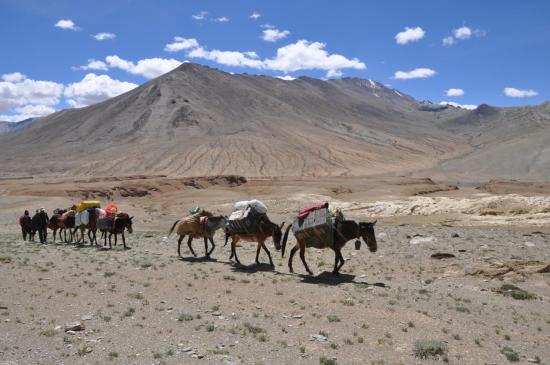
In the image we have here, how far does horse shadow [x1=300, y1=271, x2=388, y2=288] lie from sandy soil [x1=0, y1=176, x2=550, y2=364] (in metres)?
0.03

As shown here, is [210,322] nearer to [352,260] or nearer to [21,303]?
[21,303]

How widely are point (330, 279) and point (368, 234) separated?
68.1 inches

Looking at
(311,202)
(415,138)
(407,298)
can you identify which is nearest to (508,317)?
(407,298)

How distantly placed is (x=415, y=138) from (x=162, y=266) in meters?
191

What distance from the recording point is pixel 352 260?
63.3 feet

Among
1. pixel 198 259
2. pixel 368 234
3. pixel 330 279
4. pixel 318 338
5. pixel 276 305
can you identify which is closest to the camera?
pixel 318 338

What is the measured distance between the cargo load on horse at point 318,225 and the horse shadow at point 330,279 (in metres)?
0.94

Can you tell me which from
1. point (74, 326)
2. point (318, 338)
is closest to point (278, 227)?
point (318, 338)

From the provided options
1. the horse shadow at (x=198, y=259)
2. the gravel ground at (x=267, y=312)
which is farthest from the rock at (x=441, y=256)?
the horse shadow at (x=198, y=259)

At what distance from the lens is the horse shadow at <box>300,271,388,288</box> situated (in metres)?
14.7

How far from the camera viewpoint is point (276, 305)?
12117 mm

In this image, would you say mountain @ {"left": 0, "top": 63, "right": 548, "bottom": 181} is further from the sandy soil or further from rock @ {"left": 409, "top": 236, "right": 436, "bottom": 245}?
the sandy soil

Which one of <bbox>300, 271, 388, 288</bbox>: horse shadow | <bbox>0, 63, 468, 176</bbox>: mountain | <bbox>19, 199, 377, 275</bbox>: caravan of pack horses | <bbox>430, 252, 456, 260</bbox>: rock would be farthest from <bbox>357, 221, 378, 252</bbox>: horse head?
<bbox>0, 63, 468, 176</bbox>: mountain

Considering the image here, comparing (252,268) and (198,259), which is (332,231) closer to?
(252,268)
